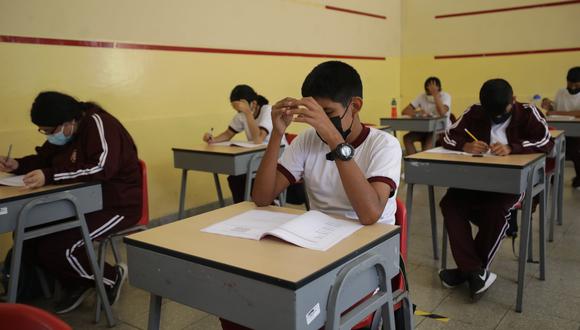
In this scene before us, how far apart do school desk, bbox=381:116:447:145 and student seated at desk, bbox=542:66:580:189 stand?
114 cm

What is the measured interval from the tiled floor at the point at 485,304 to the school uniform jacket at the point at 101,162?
21.1 inches

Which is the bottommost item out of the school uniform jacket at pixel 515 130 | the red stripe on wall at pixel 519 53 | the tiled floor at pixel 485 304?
the tiled floor at pixel 485 304

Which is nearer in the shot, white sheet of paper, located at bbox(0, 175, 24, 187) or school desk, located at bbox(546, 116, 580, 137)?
white sheet of paper, located at bbox(0, 175, 24, 187)

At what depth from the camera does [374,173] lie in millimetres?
Answer: 1523

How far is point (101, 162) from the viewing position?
7.88 feet

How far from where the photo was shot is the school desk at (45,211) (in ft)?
6.60

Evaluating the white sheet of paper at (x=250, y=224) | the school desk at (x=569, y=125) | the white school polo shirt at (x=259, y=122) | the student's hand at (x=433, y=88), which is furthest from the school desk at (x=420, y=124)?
the white sheet of paper at (x=250, y=224)

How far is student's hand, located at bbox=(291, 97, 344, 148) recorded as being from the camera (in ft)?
4.68

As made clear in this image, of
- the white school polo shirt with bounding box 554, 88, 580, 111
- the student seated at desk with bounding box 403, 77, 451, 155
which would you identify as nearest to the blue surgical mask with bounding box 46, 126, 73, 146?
the student seated at desk with bounding box 403, 77, 451, 155

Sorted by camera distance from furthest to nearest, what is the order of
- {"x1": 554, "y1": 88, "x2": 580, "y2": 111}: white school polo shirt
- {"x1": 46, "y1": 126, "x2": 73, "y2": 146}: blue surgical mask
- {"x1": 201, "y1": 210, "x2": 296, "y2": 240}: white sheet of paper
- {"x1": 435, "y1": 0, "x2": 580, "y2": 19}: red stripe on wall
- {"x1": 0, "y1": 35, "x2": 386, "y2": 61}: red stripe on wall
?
1. {"x1": 435, "y1": 0, "x2": 580, "y2": 19}: red stripe on wall
2. {"x1": 554, "y1": 88, "x2": 580, "y2": 111}: white school polo shirt
3. {"x1": 0, "y1": 35, "x2": 386, "y2": 61}: red stripe on wall
4. {"x1": 46, "y1": 126, "x2": 73, "y2": 146}: blue surgical mask
5. {"x1": 201, "y1": 210, "x2": 296, "y2": 240}: white sheet of paper

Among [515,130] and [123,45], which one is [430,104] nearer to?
[515,130]

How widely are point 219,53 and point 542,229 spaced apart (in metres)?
3.13

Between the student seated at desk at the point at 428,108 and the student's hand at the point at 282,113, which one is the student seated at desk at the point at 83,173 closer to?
the student's hand at the point at 282,113

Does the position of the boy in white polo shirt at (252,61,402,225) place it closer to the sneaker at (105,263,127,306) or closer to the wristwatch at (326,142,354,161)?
the wristwatch at (326,142,354,161)
